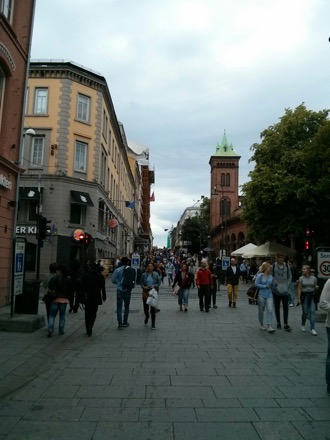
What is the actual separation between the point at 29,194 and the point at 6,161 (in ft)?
49.4

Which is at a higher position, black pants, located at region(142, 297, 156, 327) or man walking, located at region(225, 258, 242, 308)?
man walking, located at region(225, 258, 242, 308)

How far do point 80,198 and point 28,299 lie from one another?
19.1 metres

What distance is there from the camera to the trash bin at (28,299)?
428 inches

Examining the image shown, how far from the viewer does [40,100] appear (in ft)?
100

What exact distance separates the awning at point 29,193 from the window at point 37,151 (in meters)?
2.09

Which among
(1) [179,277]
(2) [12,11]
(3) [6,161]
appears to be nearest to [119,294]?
(1) [179,277]

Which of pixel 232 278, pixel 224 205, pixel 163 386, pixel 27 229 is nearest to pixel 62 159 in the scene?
pixel 27 229

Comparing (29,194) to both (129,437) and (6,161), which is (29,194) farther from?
(129,437)

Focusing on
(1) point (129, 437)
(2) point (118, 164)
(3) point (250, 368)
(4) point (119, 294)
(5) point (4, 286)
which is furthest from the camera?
(2) point (118, 164)

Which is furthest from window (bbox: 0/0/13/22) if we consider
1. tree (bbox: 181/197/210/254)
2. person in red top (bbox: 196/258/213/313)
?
tree (bbox: 181/197/210/254)

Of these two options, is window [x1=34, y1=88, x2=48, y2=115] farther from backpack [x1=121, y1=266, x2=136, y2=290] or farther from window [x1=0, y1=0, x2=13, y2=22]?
backpack [x1=121, y1=266, x2=136, y2=290]

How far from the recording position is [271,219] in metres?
33.6

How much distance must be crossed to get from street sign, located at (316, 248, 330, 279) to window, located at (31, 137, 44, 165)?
22.0 metres

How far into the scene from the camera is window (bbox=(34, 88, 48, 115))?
3041 centimetres
